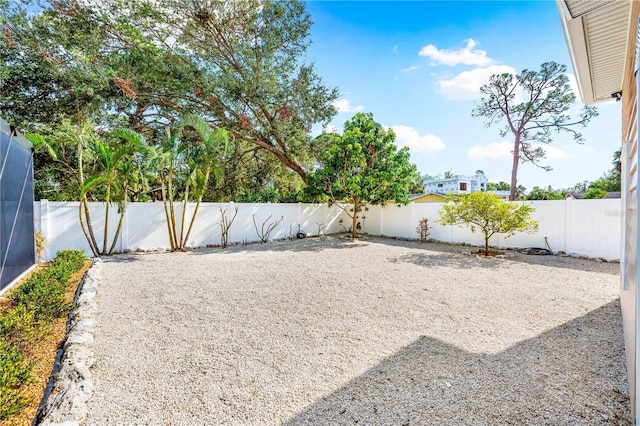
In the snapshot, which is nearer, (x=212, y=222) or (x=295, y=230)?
(x=212, y=222)

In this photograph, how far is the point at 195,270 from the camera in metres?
6.01

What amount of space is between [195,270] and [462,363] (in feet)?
16.8

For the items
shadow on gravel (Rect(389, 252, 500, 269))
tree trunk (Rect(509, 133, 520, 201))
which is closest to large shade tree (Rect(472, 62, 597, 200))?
tree trunk (Rect(509, 133, 520, 201))

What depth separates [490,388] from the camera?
213 cm

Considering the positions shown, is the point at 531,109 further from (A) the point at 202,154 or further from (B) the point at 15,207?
(B) the point at 15,207

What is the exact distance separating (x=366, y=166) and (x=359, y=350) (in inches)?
295

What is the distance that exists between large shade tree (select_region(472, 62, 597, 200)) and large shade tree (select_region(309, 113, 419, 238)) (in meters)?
7.03

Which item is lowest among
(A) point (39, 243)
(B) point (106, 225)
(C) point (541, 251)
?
(C) point (541, 251)

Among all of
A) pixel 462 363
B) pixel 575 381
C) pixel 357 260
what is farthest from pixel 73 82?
pixel 575 381

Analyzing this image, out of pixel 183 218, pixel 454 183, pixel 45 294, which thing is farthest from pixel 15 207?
pixel 454 183

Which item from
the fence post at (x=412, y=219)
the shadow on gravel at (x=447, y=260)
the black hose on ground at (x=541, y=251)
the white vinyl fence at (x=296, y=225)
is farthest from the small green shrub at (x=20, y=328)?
the fence post at (x=412, y=219)

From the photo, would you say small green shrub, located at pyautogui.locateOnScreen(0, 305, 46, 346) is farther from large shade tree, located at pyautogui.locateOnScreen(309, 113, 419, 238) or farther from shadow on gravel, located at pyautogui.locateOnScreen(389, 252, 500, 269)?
large shade tree, located at pyautogui.locateOnScreen(309, 113, 419, 238)

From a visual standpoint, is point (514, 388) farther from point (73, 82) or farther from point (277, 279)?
point (73, 82)

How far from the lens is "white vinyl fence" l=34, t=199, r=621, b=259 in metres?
6.74
